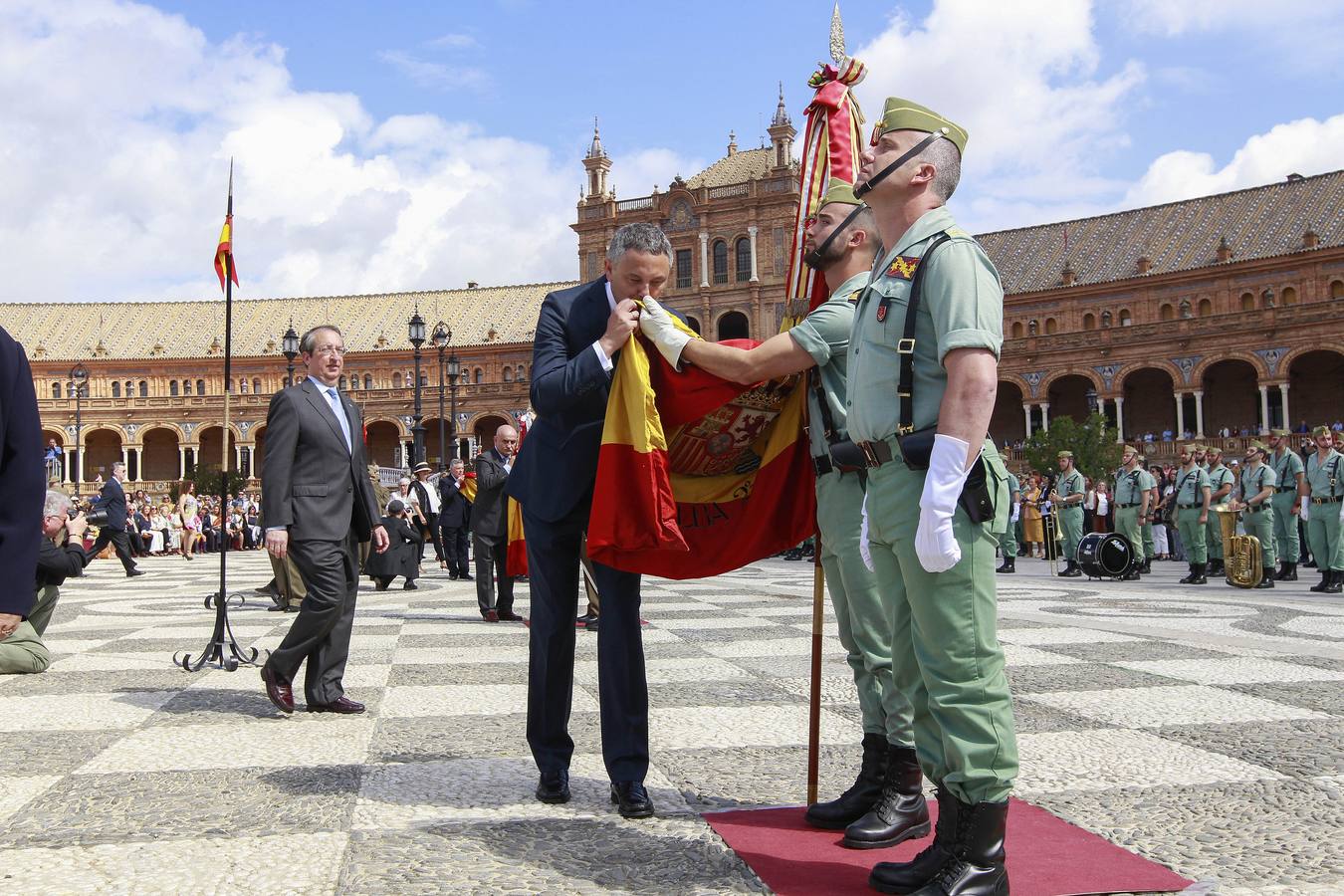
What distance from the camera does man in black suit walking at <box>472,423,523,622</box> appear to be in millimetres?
9359

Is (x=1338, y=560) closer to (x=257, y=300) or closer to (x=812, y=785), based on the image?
(x=812, y=785)

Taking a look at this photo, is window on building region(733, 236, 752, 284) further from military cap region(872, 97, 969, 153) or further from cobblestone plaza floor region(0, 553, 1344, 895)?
military cap region(872, 97, 969, 153)

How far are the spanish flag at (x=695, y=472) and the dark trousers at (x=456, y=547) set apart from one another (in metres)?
11.8

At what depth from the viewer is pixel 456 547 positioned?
1533cm

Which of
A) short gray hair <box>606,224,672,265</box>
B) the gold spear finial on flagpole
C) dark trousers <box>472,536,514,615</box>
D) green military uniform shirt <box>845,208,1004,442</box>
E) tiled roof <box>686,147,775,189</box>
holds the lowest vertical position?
dark trousers <box>472,536,514,615</box>

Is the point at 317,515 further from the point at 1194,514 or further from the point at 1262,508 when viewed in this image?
the point at 1194,514

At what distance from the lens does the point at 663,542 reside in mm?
3152

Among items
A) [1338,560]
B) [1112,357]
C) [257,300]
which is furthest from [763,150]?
[1338,560]

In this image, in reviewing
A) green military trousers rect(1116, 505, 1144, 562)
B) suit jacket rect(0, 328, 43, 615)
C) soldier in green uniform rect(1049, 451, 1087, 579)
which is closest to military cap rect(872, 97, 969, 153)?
suit jacket rect(0, 328, 43, 615)

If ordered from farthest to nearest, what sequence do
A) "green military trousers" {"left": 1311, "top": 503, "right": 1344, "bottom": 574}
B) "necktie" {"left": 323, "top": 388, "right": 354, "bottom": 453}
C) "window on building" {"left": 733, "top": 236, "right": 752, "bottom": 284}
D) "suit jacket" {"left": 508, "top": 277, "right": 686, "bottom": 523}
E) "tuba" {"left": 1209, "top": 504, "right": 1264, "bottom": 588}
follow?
"window on building" {"left": 733, "top": 236, "right": 752, "bottom": 284} < "tuba" {"left": 1209, "top": 504, "right": 1264, "bottom": 588} < "green military trousers" {"left": 1311, "top": 503, "right": 1344, "bottom": 574} < "necktie" {"left": 323, "top": 388, "right": 354, "bottom": 453} < "suit jacket" {"left": 508, "top": 277, "right": 686, "bottom": 523}

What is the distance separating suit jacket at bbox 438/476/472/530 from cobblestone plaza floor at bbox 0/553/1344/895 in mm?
7223

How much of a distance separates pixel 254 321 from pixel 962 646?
84.0 m

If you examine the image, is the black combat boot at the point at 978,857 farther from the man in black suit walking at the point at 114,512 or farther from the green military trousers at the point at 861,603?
the man in black suit walking at the point at 114,512

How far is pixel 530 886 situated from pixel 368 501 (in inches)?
123
